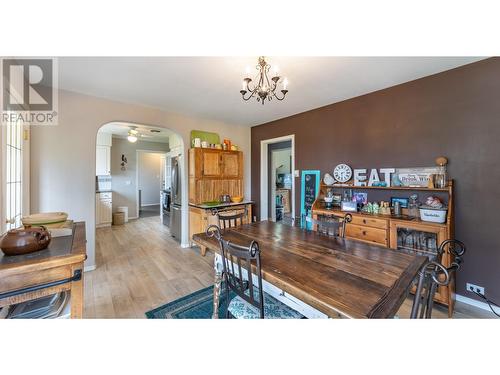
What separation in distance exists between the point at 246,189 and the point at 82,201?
308cm

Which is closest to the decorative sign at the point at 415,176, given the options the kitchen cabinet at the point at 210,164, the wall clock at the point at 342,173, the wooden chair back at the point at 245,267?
the wall clock at the point at 342,173

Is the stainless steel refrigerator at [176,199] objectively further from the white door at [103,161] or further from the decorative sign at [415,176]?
the decorative sign at [415,176]

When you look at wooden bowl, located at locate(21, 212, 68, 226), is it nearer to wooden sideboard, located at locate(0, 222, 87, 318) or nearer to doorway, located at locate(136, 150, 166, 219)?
wooden sideboard, located at locate(0, 222, 87, 318)

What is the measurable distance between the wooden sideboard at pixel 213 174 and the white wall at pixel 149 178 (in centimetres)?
478

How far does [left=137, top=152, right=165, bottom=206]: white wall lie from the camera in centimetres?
777

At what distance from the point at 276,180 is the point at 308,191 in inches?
57.0

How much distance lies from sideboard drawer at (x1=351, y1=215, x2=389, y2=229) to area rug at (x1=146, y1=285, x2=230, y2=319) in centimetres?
188

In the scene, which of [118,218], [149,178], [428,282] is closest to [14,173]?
→ [428,282]

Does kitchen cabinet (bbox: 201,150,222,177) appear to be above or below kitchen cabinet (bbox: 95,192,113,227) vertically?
above

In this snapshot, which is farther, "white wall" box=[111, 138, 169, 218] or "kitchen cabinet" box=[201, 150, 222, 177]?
"white wall" box=[111, 138, 169, 218]

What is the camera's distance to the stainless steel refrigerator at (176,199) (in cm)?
393

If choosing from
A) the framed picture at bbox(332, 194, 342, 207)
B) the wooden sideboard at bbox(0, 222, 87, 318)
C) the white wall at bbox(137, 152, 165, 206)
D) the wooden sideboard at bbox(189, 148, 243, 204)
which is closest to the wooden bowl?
the wooden sideboard at bbox(0, 222, 87, 318)

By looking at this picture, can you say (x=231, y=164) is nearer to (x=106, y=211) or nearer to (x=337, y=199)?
(x=337, y=199)
